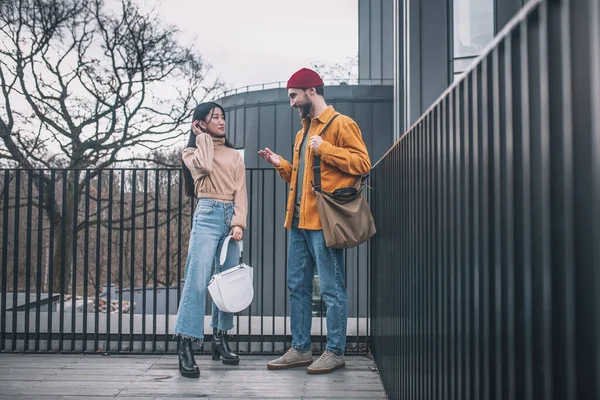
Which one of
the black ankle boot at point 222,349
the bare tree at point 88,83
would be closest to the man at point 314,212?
the black ankle boot at point 222,349

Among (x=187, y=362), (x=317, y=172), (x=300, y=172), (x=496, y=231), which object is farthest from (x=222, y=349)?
(x=496, y=231)

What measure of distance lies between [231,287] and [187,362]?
60cm

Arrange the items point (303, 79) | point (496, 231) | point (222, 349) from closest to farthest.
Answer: point (496, 231) → point (303, 79) → point (222, 349)

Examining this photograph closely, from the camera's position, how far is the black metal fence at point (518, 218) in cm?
99

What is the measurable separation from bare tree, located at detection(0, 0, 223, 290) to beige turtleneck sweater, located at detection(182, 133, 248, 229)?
10932mm

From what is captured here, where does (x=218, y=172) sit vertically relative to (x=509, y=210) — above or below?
above

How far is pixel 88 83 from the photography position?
15.1m

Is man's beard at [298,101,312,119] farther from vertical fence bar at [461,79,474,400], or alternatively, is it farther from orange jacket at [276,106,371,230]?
vertical fence bar at [461,79,474,400]

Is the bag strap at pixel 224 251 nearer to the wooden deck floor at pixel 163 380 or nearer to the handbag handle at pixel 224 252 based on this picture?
the handbag handle at pixel 224 252

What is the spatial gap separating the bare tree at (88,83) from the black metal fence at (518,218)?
13398 millimetres

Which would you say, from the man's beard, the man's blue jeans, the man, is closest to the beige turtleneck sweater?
the man

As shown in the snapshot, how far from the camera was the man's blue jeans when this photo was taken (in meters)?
3.87

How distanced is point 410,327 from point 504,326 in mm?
1327

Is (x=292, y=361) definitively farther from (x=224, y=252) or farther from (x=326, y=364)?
(x=224, y=252)
